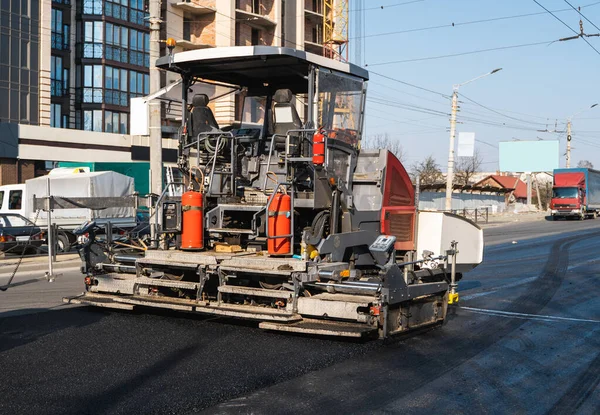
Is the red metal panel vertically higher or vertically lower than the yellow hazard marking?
higher

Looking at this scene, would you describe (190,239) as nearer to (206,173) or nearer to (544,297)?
(206,173)

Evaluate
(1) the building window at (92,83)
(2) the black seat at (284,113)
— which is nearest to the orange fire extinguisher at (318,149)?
(2) the black seat at (284,113)

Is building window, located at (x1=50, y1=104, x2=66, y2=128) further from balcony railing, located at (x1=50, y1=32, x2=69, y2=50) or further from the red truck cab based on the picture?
the red truck cab

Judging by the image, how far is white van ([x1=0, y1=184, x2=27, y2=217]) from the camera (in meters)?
22.8

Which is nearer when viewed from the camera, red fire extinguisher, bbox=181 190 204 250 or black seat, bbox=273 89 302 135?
red fire extinguisher, bbox=181 190 204 250

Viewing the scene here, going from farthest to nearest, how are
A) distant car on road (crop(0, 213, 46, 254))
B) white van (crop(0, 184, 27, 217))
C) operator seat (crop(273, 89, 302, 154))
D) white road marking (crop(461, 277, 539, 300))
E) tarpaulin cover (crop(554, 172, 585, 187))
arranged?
tarpaulin cover (crop(554, 172, 585, 187)) → white van (crop(0, 184, 27, 217)) → distant car on road (crop(0, 213, 46, 254)) → white road marking (crop(461, 277, 539, 300)) → operator seat (crop(273, 89, 302, 154))

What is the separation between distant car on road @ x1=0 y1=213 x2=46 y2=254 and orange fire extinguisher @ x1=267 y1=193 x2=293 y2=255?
12.0 m

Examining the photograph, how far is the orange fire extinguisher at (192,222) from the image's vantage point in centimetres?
891

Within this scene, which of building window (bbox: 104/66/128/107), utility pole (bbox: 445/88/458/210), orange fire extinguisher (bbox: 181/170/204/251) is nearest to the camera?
orange fire extinguisher (bbox: 181/170/204/251)

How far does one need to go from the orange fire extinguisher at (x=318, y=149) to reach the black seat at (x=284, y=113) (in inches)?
38.8

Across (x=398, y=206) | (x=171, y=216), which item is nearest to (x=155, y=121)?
(x=171, y=216)

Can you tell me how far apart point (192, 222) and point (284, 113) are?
1.96 metres

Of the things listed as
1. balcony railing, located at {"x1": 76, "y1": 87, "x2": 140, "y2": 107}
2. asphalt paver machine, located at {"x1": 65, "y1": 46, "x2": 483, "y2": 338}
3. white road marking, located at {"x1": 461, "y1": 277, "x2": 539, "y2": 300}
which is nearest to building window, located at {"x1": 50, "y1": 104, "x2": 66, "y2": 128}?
balcony railing, located at {"x1": 76, "y1": 87, "x2": 140, "y2": 107}

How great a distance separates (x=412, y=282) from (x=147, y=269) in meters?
3.49
